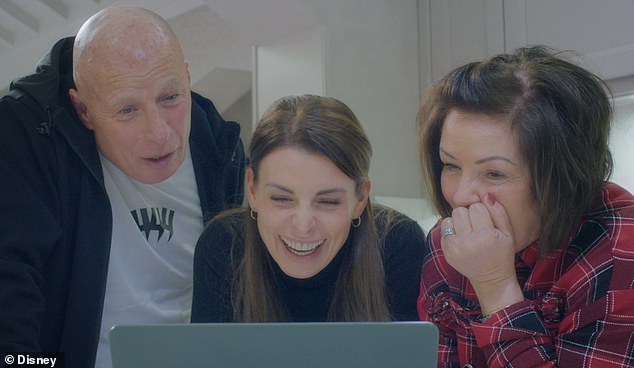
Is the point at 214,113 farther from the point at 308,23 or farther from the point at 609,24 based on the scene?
the point at 609,24

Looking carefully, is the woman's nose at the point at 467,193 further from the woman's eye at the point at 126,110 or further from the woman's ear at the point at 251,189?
the woman's eye at the point at 126,110

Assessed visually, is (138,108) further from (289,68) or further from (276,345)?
(289,68)

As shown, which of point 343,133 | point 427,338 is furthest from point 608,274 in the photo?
point 343,133

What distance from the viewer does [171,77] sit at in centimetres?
119

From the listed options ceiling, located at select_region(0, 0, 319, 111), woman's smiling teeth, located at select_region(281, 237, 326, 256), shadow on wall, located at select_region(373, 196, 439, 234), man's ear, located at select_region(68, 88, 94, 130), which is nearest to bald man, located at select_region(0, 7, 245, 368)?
man's ear, located at select_region(68, 88, 94, 130)

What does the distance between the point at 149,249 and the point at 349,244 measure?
1.16 ft

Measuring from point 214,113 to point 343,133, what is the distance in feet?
1.38

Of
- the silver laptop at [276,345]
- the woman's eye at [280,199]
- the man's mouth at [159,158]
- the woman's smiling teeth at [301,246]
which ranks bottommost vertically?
the silver laptop at [276,345]

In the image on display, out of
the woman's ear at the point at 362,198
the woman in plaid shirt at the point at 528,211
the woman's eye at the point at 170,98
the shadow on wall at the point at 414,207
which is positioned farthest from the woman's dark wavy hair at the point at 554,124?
the shadow on wall at the point at 414,207

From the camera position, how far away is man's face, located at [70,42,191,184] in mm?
1155

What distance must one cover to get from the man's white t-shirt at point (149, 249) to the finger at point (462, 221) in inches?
21.4

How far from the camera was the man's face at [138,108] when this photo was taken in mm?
1155

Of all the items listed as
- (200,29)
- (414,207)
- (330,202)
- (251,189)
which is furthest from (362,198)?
(200,29)

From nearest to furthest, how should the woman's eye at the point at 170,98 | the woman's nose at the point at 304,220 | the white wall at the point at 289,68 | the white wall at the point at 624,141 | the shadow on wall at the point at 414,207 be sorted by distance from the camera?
the woman's nose at the point at 304,220 → the woman's eye at the point at 170,98 → the white wall at the point at 624,141 → the white wall at the point at 289,68 → the shadow on wall at the point at 414,207
